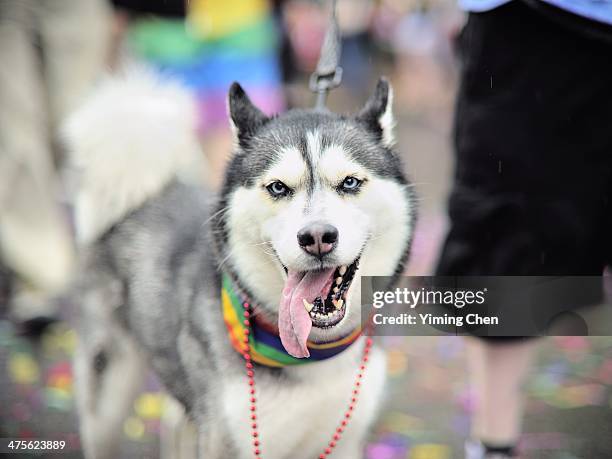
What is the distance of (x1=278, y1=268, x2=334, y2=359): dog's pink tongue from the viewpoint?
1.44 metres

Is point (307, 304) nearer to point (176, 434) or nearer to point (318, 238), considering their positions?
point (318, 238)

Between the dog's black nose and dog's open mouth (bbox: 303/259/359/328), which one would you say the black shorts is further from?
the dog's black nose

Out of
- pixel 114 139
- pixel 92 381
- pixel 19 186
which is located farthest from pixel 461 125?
pixel 19 186

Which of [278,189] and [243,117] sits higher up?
[243,117]

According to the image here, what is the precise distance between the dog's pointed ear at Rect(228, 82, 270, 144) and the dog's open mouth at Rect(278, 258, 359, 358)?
318mm

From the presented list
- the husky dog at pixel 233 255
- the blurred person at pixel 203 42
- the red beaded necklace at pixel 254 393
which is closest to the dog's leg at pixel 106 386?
the husky dog at pixel 233 255

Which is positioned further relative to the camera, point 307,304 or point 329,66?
point 329,66

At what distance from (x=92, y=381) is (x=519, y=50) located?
1428 millimetres

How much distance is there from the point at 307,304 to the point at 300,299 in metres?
0.02

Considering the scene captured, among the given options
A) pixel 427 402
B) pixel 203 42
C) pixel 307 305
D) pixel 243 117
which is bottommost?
pixel 427 402

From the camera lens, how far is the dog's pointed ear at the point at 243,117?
4.98 ft

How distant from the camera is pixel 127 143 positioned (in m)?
1.99

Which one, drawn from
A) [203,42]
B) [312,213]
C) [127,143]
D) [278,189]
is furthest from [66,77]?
[312,213]

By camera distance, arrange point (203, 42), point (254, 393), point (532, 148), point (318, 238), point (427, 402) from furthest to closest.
→ point (203, 42)
point (427, 402)
point (532, 148)
point (254, 393)
point (318, 238)
